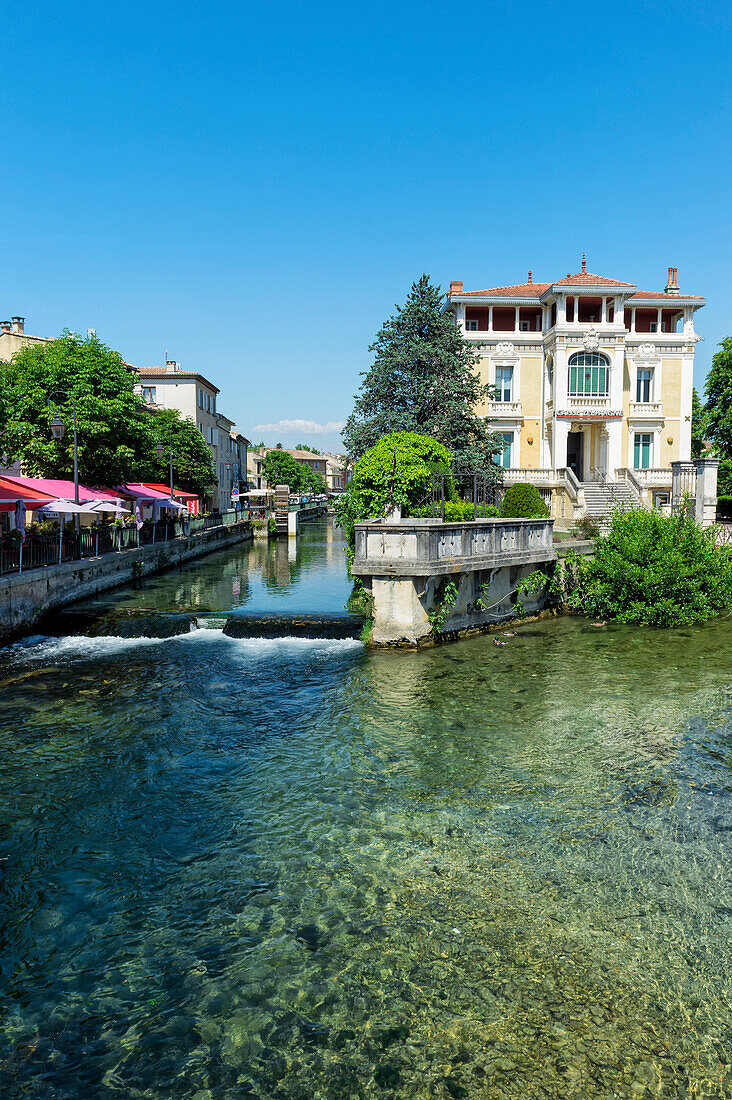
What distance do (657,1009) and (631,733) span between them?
6386 mm

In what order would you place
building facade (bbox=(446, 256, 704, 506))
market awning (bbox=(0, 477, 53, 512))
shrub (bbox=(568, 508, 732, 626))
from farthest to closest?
building facade (bbox=(446, 256, 704, 506)) < shrub (bbox=(568, 508, 732, 626)) < market awning (bbox=(0, 477, 53, 512))

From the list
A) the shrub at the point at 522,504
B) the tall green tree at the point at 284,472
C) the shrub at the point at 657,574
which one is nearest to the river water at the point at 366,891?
the shrub at the point at 657,574

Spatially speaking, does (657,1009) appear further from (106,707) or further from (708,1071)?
(106,707)

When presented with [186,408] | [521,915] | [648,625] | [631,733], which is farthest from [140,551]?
[186,408]

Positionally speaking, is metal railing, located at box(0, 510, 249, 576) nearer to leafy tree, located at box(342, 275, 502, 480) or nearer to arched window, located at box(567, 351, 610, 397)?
leafy tree, located at box(342, 275, 502, 480)

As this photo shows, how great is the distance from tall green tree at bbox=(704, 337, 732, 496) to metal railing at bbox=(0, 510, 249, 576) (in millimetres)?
31511

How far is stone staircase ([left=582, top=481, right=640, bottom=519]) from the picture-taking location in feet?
109

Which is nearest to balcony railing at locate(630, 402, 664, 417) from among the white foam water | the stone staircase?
the stone staircase

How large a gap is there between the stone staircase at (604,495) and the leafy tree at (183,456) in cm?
2717

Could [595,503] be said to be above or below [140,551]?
above

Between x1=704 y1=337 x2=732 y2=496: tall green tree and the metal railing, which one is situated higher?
x1=704 y1=337 x2=732 y2=496: tall green tree

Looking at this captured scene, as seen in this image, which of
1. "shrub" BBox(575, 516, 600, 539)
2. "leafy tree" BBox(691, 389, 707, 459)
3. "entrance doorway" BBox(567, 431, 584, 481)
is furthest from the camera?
"leafy tree" BBox(691, 389, 707, 459)

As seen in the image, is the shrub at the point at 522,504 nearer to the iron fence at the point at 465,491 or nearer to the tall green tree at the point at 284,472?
the iron fence at the point at 465,491

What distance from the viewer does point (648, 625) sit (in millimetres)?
20312
